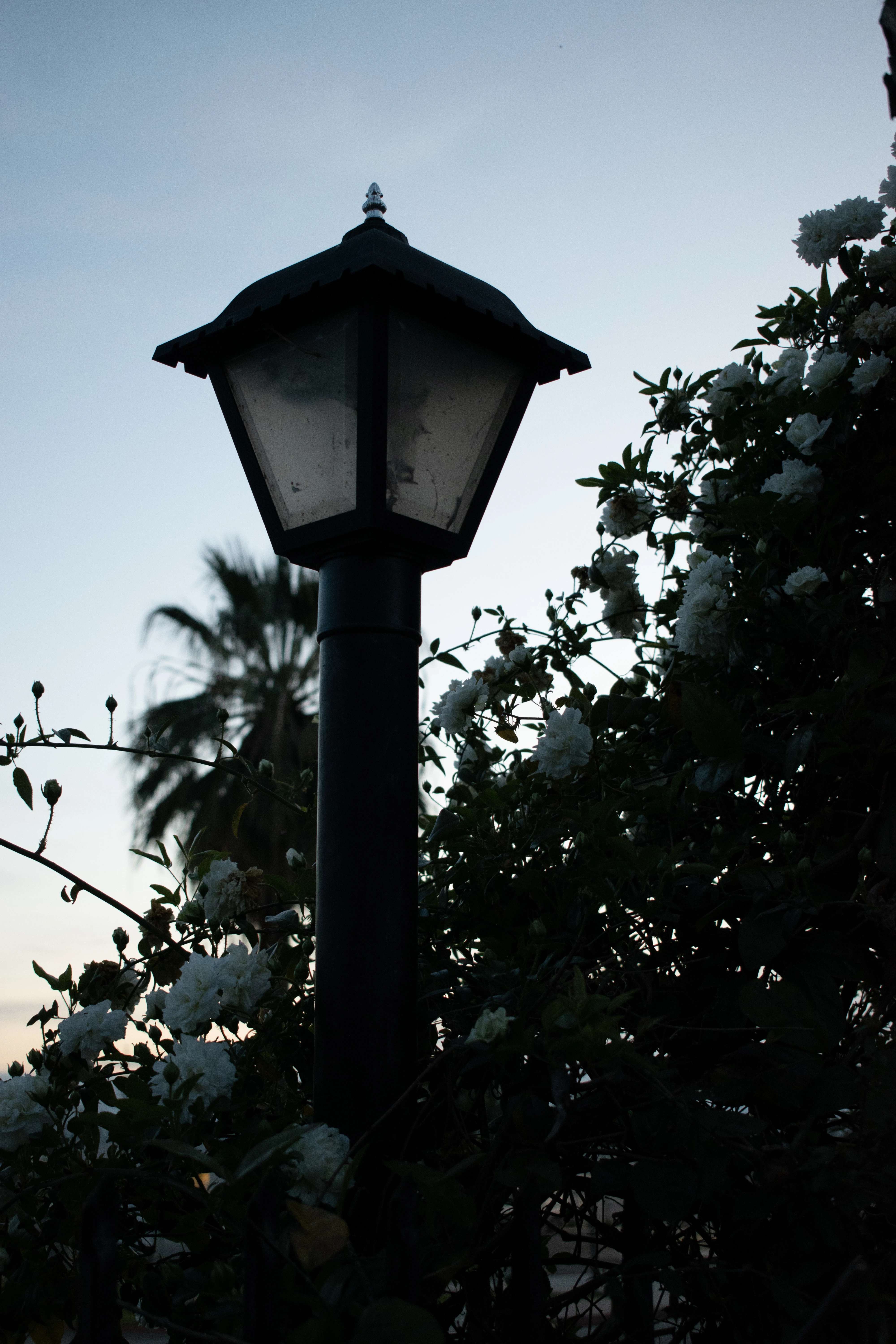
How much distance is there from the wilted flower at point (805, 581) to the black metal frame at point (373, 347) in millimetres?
481

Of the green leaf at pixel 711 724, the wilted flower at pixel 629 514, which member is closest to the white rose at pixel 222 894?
the green leaf at pixel 711 724

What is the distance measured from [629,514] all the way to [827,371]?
0.48m

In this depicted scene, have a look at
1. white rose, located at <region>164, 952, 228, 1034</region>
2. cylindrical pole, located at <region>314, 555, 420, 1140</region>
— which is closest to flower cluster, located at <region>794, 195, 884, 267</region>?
cylindrical pole, located at <region>314, 555, 420, 1140</region>

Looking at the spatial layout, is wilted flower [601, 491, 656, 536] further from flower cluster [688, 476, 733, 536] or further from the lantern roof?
the lantern roof

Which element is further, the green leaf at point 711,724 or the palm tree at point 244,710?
the palm tree at point 244,710

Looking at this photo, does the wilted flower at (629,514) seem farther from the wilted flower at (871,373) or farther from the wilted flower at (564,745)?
the wilted flower at (564,745)

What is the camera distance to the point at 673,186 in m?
2.36

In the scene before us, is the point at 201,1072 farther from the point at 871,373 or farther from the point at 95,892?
the point at 871,373

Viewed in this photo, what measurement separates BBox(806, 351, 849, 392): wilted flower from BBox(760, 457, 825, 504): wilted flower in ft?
0.55

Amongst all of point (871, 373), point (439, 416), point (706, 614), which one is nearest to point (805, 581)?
point (706, 614)

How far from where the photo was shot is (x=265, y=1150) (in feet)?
2.92

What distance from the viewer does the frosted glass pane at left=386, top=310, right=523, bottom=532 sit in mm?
1289

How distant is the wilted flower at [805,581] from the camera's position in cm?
153

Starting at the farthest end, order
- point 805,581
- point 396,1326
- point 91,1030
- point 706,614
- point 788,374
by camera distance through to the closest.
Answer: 1. point 788,374
2. point 706,614
3. point 805,581
4. point 91,1030
5. point 396,1326
